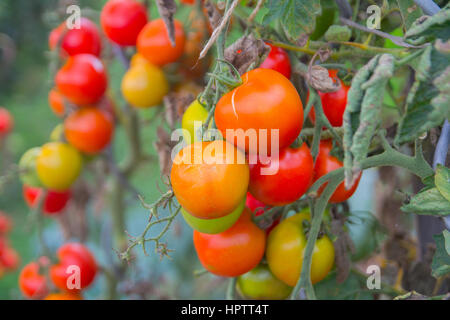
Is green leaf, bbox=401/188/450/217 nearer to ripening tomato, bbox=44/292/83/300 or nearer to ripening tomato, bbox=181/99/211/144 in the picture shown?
ripening tomato, bbox=181/99/211/144

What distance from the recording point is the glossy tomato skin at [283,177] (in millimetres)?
452

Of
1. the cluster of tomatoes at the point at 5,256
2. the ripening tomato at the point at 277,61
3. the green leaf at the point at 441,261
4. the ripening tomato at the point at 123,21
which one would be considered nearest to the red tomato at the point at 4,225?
the cluster of tomatoes at the point at 5,256

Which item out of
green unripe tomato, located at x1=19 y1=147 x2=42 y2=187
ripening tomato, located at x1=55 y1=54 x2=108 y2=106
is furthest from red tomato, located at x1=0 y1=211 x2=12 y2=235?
ripening tomato, located at x1=55 y1=54 x2=108 y2=106

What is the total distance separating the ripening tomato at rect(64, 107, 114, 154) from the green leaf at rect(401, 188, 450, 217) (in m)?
0.62

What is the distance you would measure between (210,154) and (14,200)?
1.68 meters

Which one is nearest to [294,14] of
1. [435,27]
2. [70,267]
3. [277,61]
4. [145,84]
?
[277,61]

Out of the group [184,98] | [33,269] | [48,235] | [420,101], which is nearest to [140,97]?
[184,98]

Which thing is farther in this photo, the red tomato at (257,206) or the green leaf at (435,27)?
the red tomato at (257,206)

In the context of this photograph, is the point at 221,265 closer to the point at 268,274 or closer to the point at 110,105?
the point at 268,274

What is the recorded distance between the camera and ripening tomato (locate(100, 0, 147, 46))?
2.71ft

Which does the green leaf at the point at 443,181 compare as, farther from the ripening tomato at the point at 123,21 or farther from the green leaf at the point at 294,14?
the ripening tomato at the point at 123,21

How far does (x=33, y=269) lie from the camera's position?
890 mm

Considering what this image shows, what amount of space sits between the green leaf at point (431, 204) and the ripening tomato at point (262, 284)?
0.67 ft

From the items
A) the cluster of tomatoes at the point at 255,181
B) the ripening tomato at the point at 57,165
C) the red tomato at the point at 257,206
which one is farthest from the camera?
the ripening tomato at the point at 57,165
